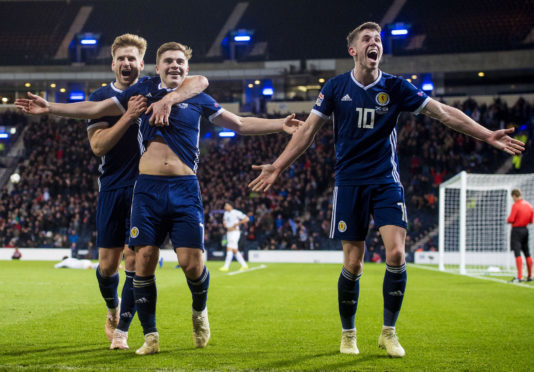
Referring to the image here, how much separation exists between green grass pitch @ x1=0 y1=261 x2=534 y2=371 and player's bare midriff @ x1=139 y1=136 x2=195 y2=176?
148 centimetres

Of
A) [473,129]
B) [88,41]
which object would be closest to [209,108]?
[473,129]

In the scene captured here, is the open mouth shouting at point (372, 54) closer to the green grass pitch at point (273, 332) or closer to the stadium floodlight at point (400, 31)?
the green grass pitch at point (273, 332)

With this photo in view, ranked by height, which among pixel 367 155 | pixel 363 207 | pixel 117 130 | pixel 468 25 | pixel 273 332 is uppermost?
pixel 468 25

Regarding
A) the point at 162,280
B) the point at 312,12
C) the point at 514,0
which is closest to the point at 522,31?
the point at 514,0

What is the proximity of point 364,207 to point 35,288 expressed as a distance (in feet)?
29.0

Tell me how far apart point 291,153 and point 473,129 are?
1.46m

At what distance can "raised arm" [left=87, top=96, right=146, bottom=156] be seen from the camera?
5.04 metres

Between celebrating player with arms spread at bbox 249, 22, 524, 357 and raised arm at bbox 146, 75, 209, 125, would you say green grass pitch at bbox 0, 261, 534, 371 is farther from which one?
raised arm at bbox 146, 75, 209, 125

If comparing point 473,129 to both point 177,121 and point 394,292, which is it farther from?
point 177,121

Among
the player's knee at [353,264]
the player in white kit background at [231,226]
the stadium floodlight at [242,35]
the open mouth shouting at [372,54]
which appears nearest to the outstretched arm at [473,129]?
the open mouth shouting at [372,54]

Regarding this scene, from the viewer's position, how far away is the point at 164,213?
16.3 feet

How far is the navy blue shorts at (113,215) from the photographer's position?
18.1 ft

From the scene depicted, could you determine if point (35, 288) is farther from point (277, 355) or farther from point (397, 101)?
point (397, 101)

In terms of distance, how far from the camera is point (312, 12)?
39312 mm
